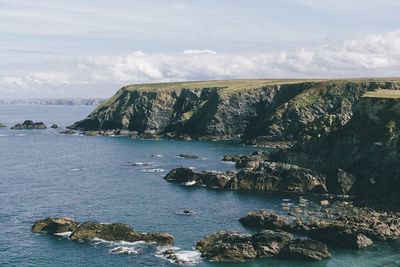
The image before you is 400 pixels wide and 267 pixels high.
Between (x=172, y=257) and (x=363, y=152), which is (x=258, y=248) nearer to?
(x=172, y=257)

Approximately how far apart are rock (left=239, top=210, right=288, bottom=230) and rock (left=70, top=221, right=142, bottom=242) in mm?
24653

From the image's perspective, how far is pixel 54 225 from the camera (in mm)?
102125

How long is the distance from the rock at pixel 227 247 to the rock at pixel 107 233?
13.2 meters

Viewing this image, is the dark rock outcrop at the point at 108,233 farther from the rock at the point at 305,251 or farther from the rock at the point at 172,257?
the rock at the point at 305,251

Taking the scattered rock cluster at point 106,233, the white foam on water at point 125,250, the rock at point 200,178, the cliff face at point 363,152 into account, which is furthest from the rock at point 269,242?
the rock at point 200,178

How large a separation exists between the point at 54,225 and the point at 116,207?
23378mm

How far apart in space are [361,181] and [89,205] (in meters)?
70.9

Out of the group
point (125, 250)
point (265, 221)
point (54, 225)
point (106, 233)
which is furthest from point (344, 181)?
point (54, 225)

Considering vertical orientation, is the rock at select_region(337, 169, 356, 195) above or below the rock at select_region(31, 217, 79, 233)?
above

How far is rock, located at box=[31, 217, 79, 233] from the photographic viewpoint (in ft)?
334

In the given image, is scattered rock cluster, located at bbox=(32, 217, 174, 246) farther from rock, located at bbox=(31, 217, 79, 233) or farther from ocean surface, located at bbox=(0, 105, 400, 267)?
ocean surface, located at bbox=(0, 105, 400, 267)

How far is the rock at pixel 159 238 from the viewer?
94.9 m

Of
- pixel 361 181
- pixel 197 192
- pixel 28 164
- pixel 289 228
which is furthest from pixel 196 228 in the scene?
pixel 28 164

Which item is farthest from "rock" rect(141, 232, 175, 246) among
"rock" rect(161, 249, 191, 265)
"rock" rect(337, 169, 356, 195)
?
"rock" rect(337, 169, 356, 195)
